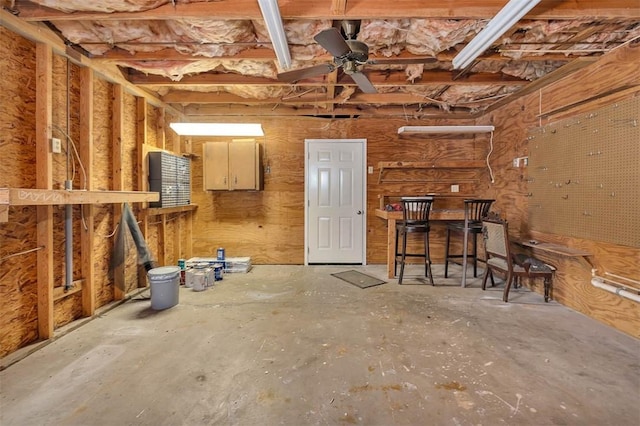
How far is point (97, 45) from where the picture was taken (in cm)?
248

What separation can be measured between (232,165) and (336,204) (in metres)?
1.75

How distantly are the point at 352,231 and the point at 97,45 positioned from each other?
3.79 meters

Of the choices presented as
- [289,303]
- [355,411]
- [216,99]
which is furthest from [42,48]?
[355,411]

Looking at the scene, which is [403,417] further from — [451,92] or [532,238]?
[451,92]

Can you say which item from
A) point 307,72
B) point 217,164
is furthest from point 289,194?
point 307,72

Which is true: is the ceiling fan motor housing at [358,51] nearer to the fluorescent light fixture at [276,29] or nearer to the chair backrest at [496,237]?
the fluorescent light fixture at [276,29]

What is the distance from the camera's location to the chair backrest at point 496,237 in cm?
304

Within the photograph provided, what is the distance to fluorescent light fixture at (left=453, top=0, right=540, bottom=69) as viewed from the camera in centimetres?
180

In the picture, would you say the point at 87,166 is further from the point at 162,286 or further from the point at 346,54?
the point at 346,54

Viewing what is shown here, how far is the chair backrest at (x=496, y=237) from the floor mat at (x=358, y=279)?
52.1 inches

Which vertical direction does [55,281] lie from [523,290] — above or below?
above

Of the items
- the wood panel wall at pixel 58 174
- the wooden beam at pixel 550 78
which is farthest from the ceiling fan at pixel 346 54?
the wood panel wall at pixel 58 174

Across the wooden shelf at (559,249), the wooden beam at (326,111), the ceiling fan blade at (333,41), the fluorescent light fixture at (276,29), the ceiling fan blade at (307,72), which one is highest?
the wooden beam at (326,111)

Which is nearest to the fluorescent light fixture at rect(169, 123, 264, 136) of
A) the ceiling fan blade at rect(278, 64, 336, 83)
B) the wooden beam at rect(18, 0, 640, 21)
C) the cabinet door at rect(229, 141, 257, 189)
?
the cabinet door at rect(229, 141, 257, 189)
